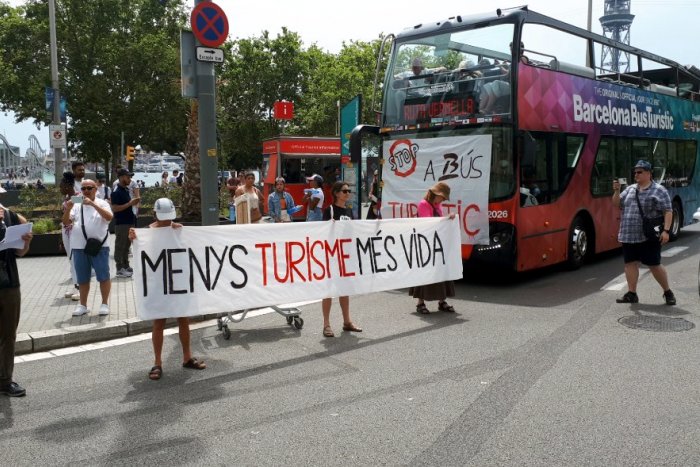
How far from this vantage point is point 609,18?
172m

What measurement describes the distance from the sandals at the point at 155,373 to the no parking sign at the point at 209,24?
394 cm

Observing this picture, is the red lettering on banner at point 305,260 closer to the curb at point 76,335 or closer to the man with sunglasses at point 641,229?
the curb at point 76,335

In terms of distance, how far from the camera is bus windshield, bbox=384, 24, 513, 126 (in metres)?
9.27

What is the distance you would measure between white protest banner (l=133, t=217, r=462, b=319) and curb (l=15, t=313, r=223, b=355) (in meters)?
1.50

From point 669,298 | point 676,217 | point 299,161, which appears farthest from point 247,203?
point 299,161

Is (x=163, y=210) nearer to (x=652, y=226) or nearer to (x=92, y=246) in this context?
(x=92, y=246)

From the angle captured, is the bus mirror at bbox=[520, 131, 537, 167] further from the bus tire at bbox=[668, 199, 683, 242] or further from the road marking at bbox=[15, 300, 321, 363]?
the bus tire at bbox=[668, 199, 683, 242]

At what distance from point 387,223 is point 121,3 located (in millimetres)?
34261

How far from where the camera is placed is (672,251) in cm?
1330

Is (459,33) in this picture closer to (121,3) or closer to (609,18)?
(121,3)

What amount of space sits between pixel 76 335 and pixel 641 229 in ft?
22.5

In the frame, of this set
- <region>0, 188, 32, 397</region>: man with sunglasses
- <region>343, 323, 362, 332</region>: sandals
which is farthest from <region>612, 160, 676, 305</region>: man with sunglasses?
<region>0, 188, 32, 397</region>: man with sunglasses

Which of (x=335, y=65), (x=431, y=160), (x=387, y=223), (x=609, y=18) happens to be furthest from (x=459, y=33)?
(x=609, y=18)

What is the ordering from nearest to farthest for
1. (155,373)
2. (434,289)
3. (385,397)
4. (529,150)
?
(385,397), (155,373), (434,289), (529,150)
